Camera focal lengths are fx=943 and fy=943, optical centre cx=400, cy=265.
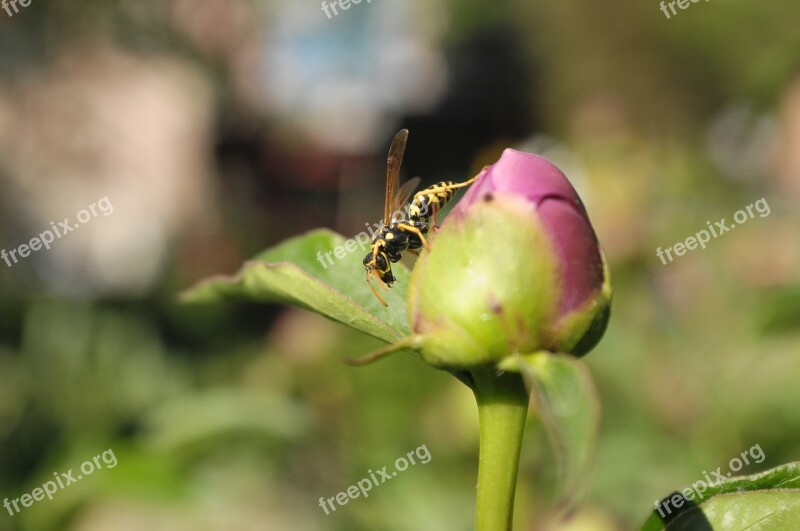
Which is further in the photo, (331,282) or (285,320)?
(285,320)

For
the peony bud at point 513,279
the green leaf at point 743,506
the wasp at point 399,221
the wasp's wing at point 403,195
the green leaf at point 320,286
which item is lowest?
the green leaf at point 743,506

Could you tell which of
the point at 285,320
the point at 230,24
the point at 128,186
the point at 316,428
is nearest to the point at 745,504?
the point at 316,428

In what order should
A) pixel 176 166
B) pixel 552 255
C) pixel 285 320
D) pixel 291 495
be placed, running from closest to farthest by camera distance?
1. pixel 552 255
2. pixel 291 495
3. pixel 285 320
4. pixel 176 166

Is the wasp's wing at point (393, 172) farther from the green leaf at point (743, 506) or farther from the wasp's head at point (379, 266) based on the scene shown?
the green leaf at point (743, 506)

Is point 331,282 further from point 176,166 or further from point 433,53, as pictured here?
point 433,53

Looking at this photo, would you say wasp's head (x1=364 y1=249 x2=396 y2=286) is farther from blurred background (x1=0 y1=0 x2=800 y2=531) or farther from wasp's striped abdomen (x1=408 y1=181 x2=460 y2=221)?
blurred background (x1=0 y1=0 x2=800 y2=531)

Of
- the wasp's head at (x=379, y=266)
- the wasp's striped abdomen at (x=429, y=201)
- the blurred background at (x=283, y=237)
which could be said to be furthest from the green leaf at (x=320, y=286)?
the blurred background at (x=283, y=237)

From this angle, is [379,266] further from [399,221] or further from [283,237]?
[283,237]
